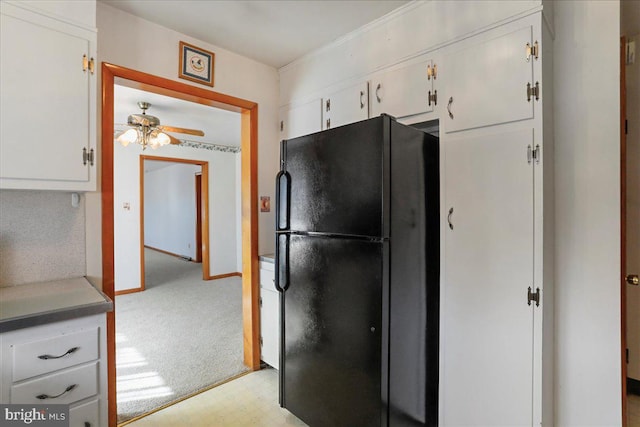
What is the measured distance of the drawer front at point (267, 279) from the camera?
2523 millimetres

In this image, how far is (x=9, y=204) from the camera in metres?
1.67

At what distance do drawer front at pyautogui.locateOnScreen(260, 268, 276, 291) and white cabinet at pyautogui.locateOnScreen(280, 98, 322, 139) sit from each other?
114 cm

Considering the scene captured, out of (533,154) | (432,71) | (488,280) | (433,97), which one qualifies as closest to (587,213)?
(533,154)

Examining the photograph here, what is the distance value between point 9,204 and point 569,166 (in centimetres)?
285

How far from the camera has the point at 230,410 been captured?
2107 millimetres

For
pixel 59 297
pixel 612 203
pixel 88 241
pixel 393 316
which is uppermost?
pixel 612 203

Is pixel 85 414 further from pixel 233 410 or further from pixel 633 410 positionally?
pixel 633 410

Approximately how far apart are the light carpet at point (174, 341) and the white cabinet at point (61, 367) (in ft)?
2.92

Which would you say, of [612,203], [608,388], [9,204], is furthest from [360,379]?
[9,204]

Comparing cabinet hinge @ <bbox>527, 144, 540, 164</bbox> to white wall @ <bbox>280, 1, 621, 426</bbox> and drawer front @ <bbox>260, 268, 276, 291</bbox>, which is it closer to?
white wall @ <bbox>280, 1, 621, 426</bbox>

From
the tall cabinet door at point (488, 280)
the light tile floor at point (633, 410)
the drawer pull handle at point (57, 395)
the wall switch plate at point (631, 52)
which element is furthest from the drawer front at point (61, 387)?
the wall switch plate at point (631, 52)

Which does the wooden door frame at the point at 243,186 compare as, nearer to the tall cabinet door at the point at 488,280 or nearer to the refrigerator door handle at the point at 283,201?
the refrigerator door handle at the point at 283,201

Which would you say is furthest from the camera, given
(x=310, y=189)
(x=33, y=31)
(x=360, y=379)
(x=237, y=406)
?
(x=237, y=406)

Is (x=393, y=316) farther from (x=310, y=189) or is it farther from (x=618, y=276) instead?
(x=618, y=276)
